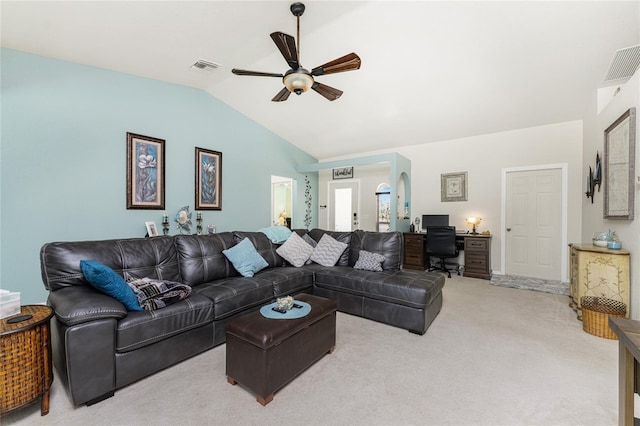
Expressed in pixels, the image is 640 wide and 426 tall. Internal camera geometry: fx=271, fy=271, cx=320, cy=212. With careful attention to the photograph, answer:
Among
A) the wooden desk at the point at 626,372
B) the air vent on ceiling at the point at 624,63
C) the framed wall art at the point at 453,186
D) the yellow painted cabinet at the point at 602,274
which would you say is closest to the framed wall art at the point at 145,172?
the wooden desk at the point at 626,372

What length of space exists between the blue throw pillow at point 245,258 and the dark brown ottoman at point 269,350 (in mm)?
1212

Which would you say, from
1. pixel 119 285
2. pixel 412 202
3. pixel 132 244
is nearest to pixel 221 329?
pixel 119 285

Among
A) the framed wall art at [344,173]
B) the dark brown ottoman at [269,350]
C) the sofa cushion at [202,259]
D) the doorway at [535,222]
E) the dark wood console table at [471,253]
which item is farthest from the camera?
the framed wall art at [344,173]

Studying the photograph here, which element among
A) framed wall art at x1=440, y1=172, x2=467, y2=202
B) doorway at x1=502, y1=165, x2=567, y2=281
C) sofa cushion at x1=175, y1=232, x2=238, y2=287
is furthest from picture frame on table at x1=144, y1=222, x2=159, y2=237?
doorway at x1=502, y1=165, x2=567, y2=281

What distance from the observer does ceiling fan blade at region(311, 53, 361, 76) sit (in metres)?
2.48

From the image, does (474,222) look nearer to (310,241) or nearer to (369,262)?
(369,262)

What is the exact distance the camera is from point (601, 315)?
2.64m

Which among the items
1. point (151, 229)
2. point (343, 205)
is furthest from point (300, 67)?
point (343, 205)

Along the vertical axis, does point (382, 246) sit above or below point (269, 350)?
above

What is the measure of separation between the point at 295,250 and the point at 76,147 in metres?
3.06

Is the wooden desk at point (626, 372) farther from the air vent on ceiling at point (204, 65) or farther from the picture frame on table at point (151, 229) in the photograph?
the picture frame on table at point (151, 229)

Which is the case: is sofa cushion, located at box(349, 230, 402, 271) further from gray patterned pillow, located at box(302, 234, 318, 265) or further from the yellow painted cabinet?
the yellow painted cabinet

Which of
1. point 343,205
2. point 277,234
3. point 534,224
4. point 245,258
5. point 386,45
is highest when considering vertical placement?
point 386,45

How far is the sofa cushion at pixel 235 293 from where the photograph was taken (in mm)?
2408
